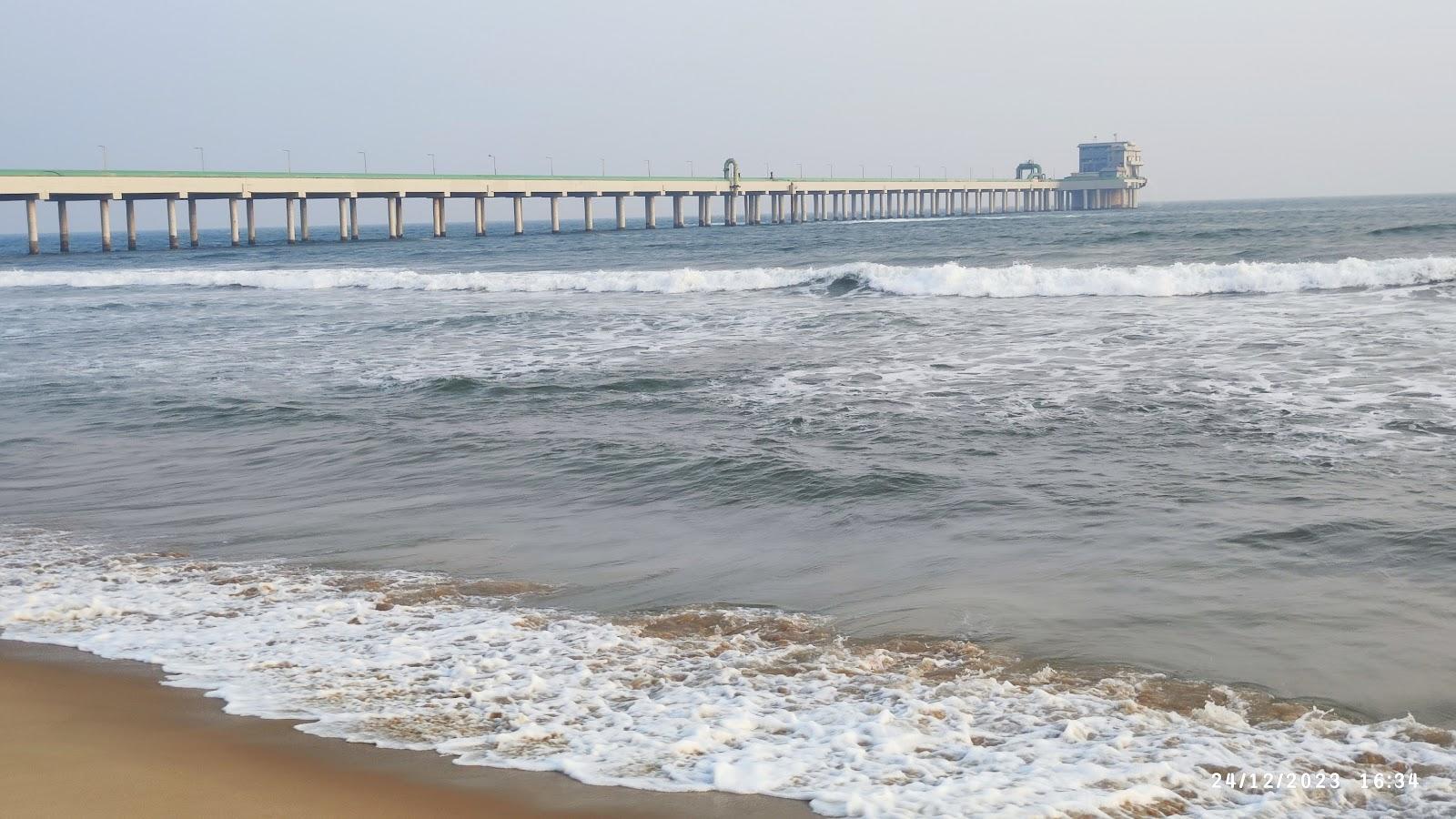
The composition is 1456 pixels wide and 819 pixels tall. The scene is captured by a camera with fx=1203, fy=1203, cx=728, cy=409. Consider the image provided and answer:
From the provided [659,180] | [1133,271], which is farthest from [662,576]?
[659,180]

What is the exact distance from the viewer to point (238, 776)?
361 cm

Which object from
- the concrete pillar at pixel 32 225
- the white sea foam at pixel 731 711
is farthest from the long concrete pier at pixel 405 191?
the white sea foam at pixel 731 711

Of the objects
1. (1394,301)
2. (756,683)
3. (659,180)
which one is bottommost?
(756,683)

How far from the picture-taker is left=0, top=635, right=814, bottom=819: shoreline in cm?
338

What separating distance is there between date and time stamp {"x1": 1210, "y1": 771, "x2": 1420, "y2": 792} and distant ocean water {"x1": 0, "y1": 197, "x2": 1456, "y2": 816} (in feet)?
0.17

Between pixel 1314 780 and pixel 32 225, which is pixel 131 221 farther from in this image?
pixel 1314 780

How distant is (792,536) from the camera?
21.8ft

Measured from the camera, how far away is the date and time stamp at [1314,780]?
3436 millimetres

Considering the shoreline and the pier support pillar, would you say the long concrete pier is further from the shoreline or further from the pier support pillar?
the shoreline

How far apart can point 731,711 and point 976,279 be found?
20.9m

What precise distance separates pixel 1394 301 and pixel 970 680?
1621 cm

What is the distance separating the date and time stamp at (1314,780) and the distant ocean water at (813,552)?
52mm

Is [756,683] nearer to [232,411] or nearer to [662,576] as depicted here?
[662,576]

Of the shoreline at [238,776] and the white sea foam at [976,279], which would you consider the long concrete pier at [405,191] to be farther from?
the shoreline at [238,776]
